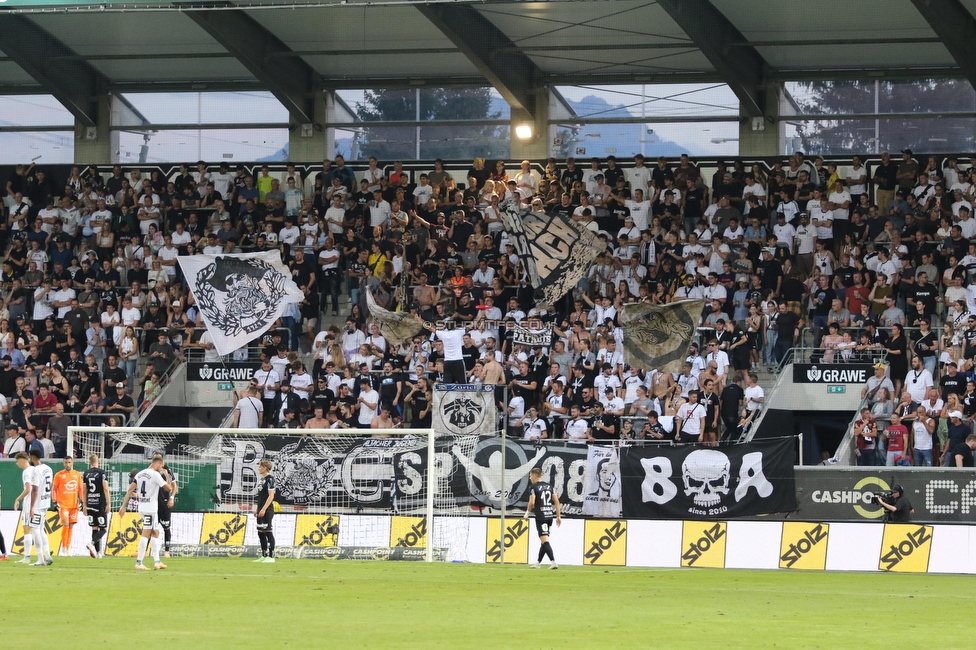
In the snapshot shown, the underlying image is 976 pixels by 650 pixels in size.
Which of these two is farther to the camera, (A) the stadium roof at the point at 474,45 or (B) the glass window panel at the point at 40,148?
(B) the glass window panel at the point at 40,148

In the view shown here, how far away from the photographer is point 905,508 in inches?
917

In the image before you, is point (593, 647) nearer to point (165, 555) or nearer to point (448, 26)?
point (165, 555)

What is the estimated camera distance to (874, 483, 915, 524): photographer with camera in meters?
23.3

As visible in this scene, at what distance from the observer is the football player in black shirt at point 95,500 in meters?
22.9

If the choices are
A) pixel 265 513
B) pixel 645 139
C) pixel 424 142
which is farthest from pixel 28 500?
pixel 645 139

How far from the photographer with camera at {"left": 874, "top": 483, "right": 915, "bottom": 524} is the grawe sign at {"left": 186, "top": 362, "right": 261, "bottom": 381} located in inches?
552

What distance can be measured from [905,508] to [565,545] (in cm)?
580

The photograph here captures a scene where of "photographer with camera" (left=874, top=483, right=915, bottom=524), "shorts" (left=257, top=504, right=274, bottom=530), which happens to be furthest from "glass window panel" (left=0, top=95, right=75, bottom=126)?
"photographer with camera" (left=874, top=483, right=915, bottom=524)

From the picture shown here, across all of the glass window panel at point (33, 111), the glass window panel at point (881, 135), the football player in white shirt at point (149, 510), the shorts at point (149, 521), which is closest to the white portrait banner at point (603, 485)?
the football player in white shirt at point (149, 510)

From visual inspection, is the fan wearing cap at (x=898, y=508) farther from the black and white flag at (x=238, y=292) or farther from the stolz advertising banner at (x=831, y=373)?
the black and white flag at (x=238, y=292)

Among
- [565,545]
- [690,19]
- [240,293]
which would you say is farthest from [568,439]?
Result: [690,19]

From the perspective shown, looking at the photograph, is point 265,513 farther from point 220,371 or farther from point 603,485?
point 220,371

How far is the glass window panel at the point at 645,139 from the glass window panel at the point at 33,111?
1460cm

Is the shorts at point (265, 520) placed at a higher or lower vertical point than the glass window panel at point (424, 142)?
lower
